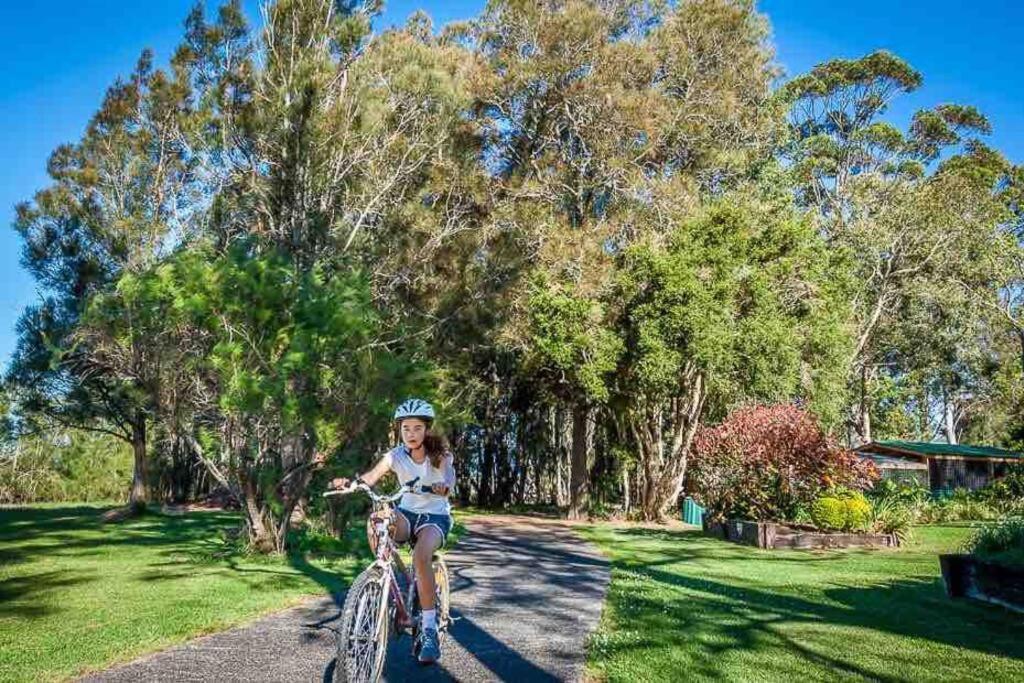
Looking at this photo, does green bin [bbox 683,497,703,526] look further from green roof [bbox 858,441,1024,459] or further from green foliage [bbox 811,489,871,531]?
green roof [bbox 858,441,1024,459]

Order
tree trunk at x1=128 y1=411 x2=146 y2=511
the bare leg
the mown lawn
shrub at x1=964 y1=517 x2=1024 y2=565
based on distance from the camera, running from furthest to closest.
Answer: tree trunk at x1=128 y1=411 x2=146 y2=511 < shrub at x1=964 y1=517 x2=1024 y2=565 < the mown lawn < the bare leg

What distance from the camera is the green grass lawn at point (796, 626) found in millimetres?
4953

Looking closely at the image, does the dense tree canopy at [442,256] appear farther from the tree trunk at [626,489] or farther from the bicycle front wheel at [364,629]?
the bicycle front wheel at [364,629]

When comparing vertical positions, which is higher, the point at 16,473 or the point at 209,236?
the point at 209,236

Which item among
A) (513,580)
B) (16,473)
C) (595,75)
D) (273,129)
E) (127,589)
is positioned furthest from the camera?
(16,473)

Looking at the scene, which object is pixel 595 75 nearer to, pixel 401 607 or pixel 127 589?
pixel 127 589

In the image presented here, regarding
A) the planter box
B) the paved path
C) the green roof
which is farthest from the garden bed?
the green roof

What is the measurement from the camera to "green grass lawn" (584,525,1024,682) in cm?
495

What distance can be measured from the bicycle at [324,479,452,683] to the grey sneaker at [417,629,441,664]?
4.5 inches

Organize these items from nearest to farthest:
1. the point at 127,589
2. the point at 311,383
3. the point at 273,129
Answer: the point at 127,589, the point at 311,383, the point at 273,129

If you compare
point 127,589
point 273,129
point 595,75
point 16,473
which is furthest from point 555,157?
point 16,473

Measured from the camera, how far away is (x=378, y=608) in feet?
13.7

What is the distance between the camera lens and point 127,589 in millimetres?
7949

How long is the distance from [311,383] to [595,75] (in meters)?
14.3
